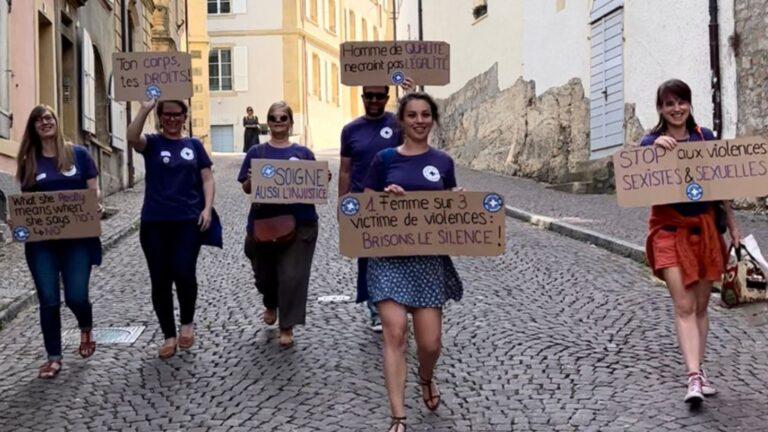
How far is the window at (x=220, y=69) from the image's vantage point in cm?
4712

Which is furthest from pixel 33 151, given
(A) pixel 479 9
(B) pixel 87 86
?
(A) pixel 479 9

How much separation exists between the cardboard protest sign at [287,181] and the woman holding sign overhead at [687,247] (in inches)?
88.0

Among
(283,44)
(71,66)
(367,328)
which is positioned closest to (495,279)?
(367,328)

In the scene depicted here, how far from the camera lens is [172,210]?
6707 millimetres

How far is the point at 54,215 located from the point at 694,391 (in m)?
3.82

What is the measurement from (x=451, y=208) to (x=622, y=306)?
3.47m

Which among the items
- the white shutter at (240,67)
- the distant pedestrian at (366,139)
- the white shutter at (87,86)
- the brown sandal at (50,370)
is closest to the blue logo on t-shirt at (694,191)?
the distant pedestrian at (366,139)

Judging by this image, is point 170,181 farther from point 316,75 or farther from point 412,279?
point 316,75

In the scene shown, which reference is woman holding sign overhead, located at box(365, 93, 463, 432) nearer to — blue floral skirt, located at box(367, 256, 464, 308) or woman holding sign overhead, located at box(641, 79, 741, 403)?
blue floral skirt, located at box(367, 256, 464, 308)

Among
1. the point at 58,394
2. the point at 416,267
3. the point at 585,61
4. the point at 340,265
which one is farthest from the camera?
the point at 585,61

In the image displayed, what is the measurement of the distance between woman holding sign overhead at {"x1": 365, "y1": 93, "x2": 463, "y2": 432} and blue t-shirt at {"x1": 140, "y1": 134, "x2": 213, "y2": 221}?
184cm

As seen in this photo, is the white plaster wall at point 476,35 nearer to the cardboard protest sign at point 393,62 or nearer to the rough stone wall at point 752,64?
the rough stone wall at point 752,64

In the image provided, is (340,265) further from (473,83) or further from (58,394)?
(473,83)

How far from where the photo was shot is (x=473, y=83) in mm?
26469
